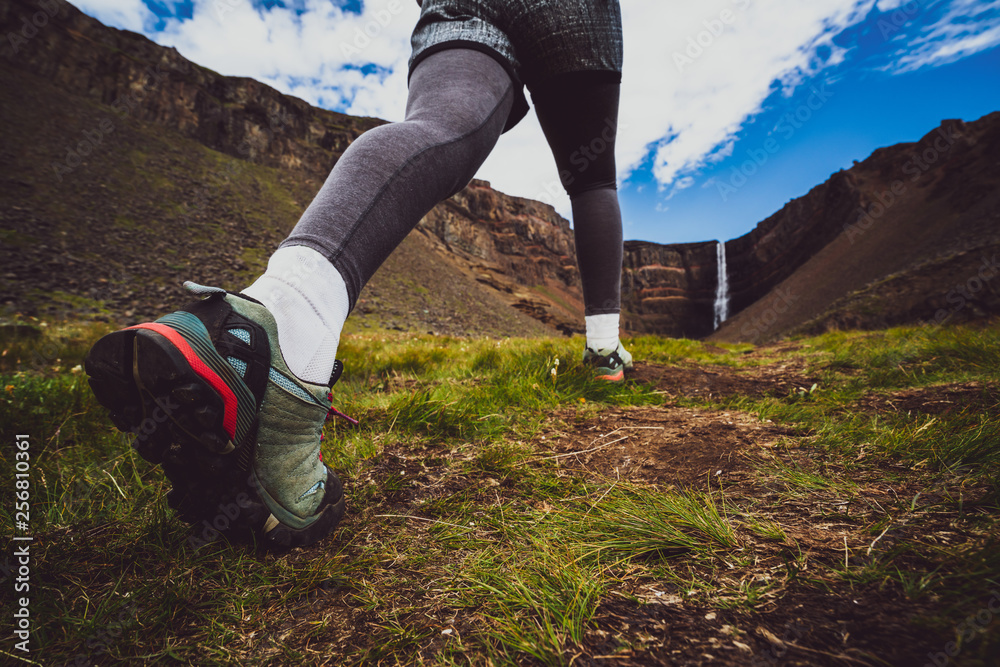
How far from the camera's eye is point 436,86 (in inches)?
42.7

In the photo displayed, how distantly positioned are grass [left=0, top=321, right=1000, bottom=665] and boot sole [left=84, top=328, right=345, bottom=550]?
11 centimetres

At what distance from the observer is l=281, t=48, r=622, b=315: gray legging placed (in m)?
0.84

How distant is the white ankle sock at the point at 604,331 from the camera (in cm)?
189

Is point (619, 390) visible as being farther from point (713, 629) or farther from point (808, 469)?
point (713, 629)

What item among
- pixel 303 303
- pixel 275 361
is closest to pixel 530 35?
pixel 303 303

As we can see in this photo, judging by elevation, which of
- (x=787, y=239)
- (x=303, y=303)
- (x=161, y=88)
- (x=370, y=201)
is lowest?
(x=303, y=303)

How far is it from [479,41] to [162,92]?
39.1m

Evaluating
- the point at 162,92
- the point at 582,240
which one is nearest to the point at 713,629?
the point at 582,240

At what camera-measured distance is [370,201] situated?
0.86 meters

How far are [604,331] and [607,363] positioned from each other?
0.16 metres

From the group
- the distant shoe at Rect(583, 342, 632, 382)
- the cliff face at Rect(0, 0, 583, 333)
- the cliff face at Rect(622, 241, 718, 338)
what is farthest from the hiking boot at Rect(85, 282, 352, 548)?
the cliff face at Rect(622, 241, 718, 338)

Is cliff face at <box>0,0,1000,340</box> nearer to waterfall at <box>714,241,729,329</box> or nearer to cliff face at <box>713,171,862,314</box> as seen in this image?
cliff face at <box>713,171,862,314</box>

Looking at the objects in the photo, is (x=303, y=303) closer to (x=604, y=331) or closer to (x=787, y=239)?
(x=604, y=331)

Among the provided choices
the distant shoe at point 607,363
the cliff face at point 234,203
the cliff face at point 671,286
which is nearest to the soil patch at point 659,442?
the distant shoe at point 607,363
